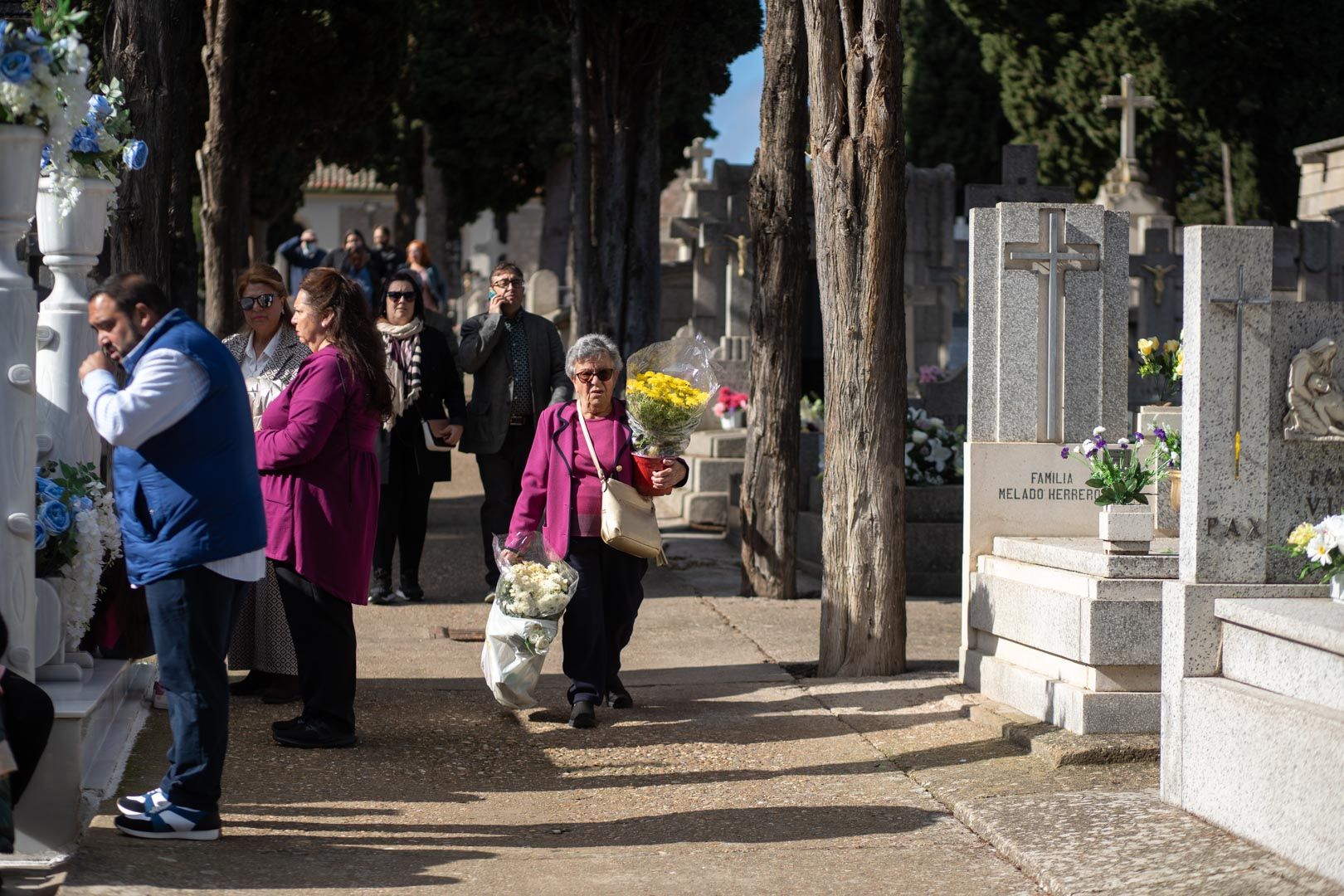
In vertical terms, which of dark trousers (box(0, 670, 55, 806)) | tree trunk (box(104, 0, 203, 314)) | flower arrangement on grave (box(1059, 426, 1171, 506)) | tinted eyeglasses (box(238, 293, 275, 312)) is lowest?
dark trousers (box(0, 670, 55, 806))

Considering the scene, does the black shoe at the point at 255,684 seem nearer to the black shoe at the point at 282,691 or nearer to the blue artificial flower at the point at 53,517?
the black shoe at the point at 282,691

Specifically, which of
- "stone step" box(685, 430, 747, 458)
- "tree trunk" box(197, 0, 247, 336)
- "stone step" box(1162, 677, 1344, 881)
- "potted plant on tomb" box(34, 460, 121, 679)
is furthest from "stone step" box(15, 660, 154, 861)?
"stone step" box(685, 430, 747, 458)

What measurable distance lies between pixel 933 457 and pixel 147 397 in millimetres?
7223

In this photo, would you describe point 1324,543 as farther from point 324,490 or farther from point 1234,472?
point 324,490

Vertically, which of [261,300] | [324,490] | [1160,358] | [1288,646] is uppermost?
[261,300]

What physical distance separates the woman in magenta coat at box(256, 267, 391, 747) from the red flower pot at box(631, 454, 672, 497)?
1.12m

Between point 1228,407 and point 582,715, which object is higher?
point 1228,407

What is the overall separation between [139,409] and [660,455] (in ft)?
9.35

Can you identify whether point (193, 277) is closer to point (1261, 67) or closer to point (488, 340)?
point (488, 340)

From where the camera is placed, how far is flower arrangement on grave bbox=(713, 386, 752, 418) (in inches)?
602

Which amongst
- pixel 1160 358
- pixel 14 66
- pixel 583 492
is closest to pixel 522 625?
pixel 583 492

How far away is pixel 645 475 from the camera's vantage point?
7137mm

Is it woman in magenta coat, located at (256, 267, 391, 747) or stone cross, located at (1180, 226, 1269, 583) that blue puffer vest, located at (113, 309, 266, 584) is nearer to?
woman in magenta coat, located at (256, 267, 391, 747)

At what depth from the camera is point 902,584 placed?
26.1 feet
